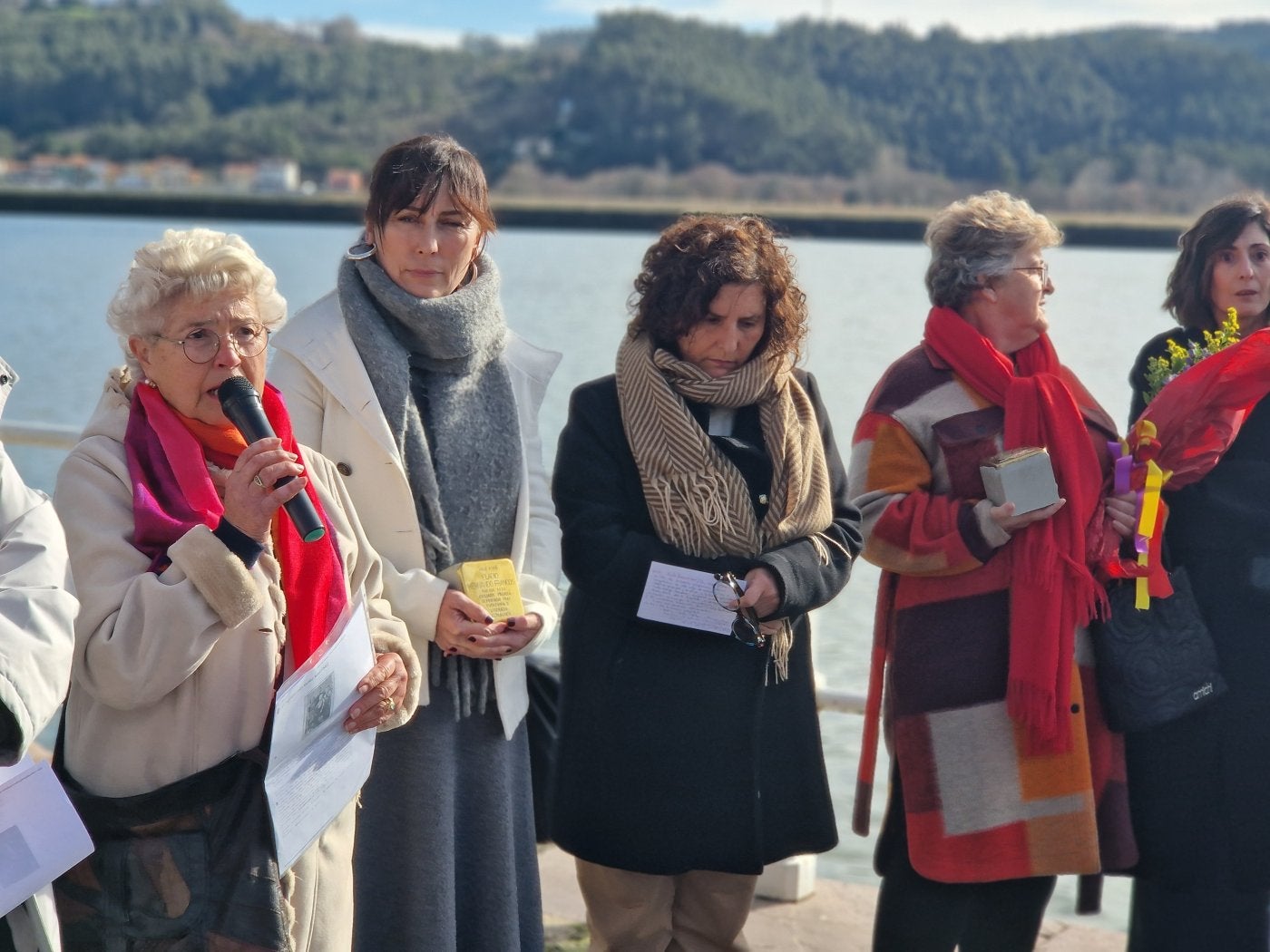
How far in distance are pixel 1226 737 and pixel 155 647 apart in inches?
81.1

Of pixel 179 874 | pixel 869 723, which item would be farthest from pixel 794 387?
pixel 179 874

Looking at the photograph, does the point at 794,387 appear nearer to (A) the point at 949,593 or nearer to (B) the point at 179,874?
(A) the point at 949,593

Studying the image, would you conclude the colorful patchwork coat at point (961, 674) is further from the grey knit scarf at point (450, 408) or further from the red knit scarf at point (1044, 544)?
the grey knit scarf at point (450, 408)

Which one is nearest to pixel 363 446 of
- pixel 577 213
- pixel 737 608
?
pixel 737 608

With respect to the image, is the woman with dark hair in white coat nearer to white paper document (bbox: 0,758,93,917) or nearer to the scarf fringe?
white paper document (bbox: 0,758,93,917)

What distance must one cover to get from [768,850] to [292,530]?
118 centimetres

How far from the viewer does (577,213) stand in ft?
166

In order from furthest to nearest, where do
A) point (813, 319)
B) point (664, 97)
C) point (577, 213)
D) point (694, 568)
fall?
1. point (664, 97)
2. point (577, 213)
3. point (813, 319)
4. point (694, 568)

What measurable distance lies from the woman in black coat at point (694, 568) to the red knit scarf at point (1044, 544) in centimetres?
33

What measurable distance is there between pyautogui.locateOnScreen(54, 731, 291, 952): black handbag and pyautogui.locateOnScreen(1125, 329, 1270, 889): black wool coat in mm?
1779

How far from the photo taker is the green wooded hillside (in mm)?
56156

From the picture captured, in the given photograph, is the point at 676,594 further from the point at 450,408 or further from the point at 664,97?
the point at 664,97

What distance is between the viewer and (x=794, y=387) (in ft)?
9.78

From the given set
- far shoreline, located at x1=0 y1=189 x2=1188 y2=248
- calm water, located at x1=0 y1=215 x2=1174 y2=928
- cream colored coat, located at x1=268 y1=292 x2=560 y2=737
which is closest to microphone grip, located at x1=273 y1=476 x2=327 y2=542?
cream colored coat, located at x1=268 y1=292 x2=560 y2=737
